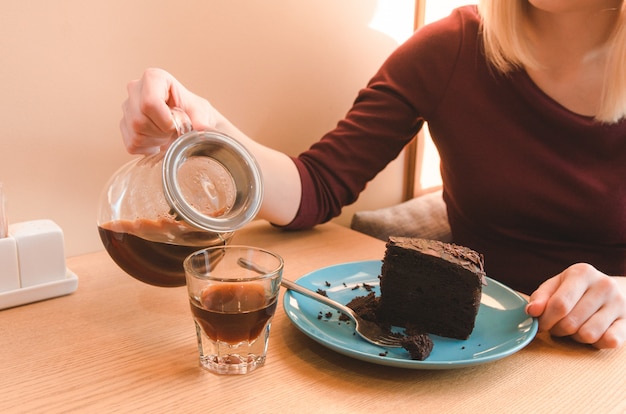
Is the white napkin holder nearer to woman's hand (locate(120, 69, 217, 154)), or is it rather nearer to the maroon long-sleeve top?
woman's hand (locate(120, 69, 217, 154))

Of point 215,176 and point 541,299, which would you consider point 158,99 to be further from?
point 541,299

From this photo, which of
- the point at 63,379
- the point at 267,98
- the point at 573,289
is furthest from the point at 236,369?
the point at 267,98

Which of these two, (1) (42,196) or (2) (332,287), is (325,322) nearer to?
(2) (332,287)

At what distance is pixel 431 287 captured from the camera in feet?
2.68

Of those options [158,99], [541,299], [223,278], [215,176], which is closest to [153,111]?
[158,99]

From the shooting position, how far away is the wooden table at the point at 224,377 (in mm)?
640

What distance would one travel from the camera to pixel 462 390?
2.26 feet

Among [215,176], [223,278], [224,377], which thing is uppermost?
[215,176]

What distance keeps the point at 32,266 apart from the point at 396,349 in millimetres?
559

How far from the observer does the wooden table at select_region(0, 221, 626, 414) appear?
2.10 feet

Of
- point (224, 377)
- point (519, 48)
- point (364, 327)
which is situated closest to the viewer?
point (224, 377)

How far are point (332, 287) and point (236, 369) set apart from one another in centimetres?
28

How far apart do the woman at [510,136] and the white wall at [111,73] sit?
0.65 feet

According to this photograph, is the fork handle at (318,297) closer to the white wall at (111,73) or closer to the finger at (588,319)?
the finger at (588,319)
